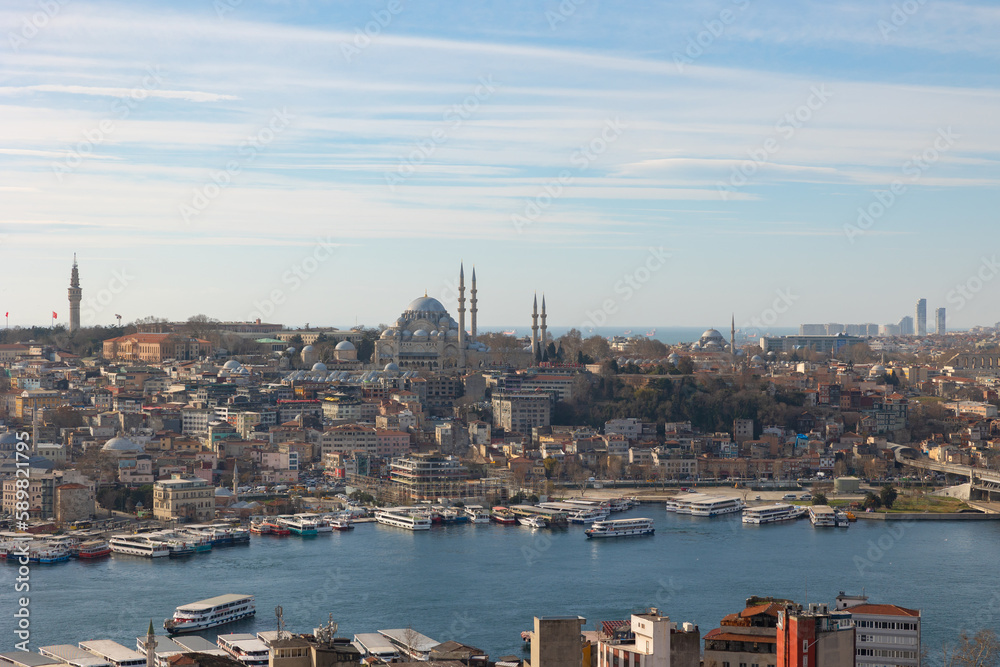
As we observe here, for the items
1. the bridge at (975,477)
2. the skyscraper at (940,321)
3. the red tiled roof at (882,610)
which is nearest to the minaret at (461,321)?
the bridge at (975,477)

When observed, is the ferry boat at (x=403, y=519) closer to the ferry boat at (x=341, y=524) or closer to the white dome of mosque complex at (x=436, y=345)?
the ferry boat at (x=341, y=524)

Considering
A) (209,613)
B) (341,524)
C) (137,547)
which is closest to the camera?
(209,613)

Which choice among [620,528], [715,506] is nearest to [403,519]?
[620,528]

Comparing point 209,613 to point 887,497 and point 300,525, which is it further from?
point 887,497

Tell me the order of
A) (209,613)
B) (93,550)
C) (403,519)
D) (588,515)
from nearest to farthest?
(209,613) < (93,550) < (403,519) < (588,515)

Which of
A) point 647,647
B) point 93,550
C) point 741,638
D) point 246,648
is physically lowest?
point 246,648

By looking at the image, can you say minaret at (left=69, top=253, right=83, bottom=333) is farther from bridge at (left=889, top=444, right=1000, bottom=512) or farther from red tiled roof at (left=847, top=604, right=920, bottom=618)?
red tiled roof at (left=847, top=604, right=920, bottom=618)

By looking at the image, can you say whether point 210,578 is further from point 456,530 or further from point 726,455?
point 726,455
